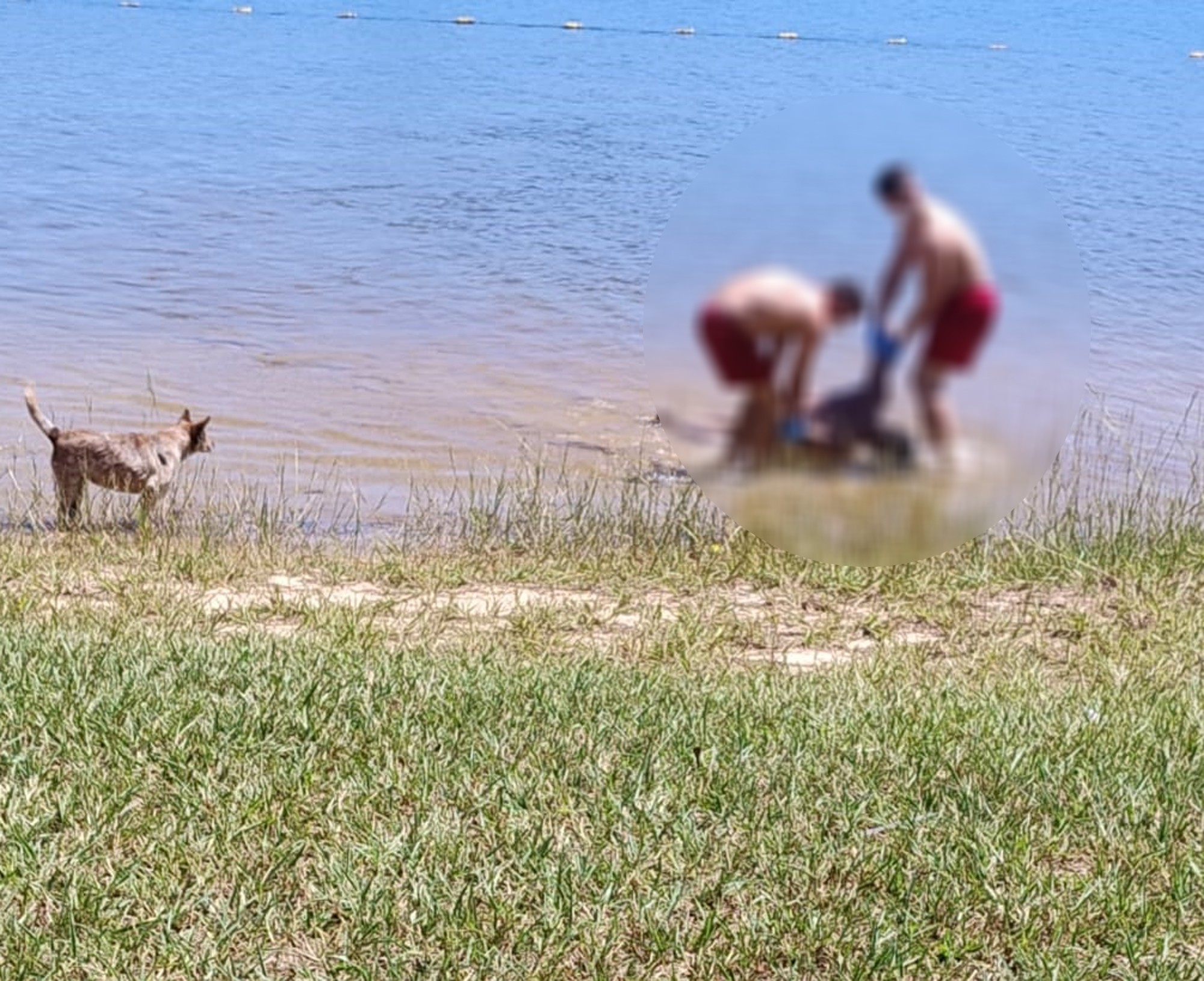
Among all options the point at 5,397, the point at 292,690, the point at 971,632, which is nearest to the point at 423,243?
the point at 5,397

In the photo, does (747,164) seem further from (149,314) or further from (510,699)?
(149,314)

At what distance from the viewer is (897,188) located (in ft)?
10.2

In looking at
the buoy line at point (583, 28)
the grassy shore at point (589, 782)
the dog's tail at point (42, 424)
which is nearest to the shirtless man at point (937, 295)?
the grassy shore at point (589, 782)

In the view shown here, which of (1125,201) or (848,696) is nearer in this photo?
(848,696)

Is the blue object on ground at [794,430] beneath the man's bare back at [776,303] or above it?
beneath

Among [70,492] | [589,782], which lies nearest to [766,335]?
[589,782]

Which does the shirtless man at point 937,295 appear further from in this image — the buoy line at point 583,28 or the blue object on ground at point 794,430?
the buoy line at point 583,28

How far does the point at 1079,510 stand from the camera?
27.8 feet

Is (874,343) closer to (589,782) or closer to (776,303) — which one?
(776,303)

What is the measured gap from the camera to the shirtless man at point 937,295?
3.03m

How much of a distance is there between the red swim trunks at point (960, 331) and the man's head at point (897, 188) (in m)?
0.20

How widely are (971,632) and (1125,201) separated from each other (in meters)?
13.1

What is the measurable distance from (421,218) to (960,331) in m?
15.3

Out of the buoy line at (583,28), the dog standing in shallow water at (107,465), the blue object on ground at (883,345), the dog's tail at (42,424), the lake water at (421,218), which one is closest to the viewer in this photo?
the blue object on ground at (883,345)
